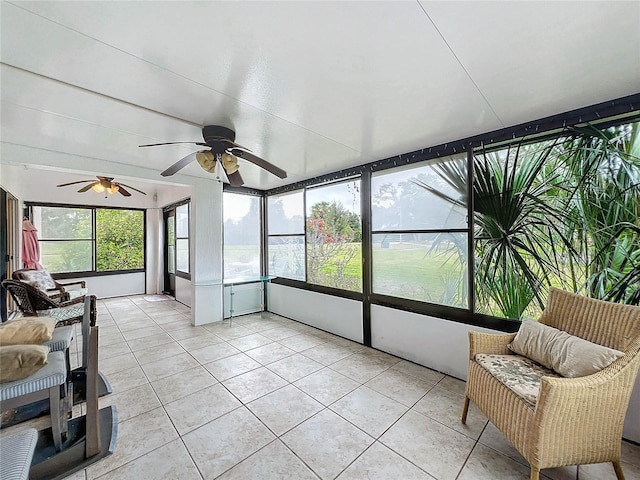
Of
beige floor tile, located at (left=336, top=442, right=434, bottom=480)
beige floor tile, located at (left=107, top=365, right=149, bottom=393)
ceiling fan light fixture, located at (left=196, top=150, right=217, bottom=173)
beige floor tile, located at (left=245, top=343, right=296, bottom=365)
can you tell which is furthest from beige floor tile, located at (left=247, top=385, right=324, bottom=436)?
ceiling fan light fixture, located at (left=196, top=150, right=217, bottom=173)

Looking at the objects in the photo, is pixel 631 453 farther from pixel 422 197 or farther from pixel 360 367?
pixel 422 197

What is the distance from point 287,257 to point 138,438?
324 centimetres

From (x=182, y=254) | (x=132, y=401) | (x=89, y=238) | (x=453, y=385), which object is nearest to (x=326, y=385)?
(x=453, y=385)

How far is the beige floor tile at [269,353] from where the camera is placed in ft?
10.0

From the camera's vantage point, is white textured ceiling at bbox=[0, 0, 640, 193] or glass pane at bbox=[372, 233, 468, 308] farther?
glass pane at bbox=[372, 233, 468, 308]

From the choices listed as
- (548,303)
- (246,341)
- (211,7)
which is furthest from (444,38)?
(246,341)

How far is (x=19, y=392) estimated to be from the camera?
1.42m

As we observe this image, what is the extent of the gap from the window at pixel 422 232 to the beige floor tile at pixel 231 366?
1.74 m

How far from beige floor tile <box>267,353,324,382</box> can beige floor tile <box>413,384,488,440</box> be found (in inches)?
43.7

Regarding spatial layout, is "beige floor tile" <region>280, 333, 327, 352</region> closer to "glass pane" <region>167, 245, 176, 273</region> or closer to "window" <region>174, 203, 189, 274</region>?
"window" <region>174, 203, 189, 274</region>

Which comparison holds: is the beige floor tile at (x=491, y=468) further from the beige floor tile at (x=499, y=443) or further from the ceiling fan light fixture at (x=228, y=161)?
the ceiling fan light fixture at (x=228, y=161)

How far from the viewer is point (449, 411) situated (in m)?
2.11

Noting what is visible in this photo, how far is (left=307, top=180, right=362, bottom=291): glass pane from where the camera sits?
12.0ft

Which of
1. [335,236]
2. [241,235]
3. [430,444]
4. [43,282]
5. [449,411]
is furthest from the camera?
[241,235]
